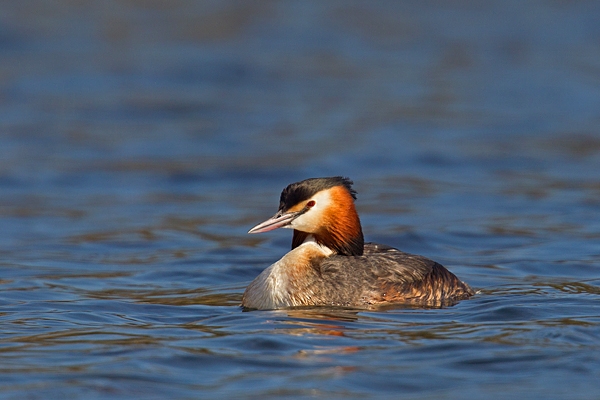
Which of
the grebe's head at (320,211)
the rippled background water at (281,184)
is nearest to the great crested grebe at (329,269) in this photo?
the grebe's head at (320,211)

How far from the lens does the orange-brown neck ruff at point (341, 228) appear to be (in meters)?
9.67

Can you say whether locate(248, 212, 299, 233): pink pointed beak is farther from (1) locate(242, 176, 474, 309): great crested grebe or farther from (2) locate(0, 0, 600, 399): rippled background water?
(2) locate(0, 0, 600, 399): rippled background water

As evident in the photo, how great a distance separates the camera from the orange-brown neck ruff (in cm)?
967

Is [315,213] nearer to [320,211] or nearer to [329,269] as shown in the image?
[320,211]

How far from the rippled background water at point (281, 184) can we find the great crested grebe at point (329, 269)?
0.27m

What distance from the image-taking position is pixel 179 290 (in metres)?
11.0

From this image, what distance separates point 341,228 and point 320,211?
24 centimetres

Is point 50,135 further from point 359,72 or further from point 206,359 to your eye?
point 206,359

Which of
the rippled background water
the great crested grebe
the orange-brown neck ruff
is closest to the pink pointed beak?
the great crested grebe

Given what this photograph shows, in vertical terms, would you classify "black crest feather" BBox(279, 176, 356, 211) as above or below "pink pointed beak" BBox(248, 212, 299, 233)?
above

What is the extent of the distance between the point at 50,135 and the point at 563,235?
10.7 metres

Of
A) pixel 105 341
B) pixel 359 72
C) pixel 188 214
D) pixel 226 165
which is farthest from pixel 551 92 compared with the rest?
pixel 105 341

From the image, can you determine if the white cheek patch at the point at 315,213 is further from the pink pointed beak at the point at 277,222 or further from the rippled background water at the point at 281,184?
the rippled background water at the point at 281,184

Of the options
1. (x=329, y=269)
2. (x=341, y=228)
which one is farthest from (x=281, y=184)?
(x=329, y=269)
